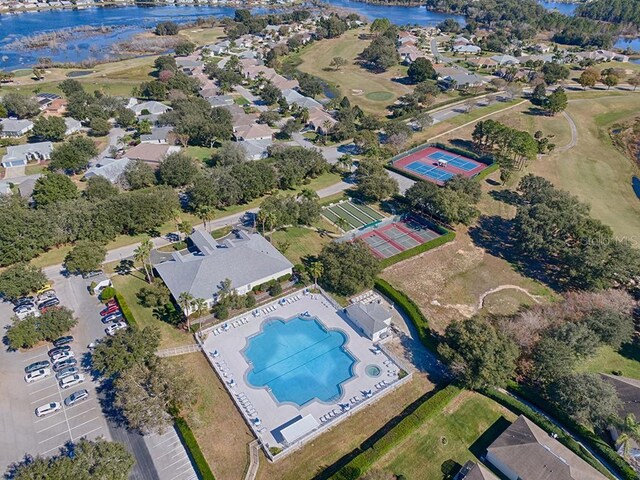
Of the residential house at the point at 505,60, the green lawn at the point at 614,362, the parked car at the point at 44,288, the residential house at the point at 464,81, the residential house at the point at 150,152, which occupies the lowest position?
the green lawn at the point at 614,362

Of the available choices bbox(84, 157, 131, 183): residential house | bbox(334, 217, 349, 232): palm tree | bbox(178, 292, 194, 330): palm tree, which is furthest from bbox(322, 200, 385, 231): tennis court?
bbox(84, 157, 131, 183): residential house

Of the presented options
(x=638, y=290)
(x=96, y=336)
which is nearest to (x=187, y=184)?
(x=96, y=336)

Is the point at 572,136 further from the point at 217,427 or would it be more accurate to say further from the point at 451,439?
the point at 217,427

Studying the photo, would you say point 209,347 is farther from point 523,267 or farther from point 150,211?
point 523,267

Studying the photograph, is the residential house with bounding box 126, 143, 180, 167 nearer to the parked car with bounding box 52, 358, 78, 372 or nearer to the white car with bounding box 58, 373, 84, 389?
the parked car with bounding box 52, 358, 78, 372

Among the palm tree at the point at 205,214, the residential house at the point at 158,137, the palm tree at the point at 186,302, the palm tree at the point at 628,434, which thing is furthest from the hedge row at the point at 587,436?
the residential house at the point at 158,137

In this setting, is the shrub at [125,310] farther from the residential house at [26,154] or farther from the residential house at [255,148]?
Answer: the residential house at [26,154]
